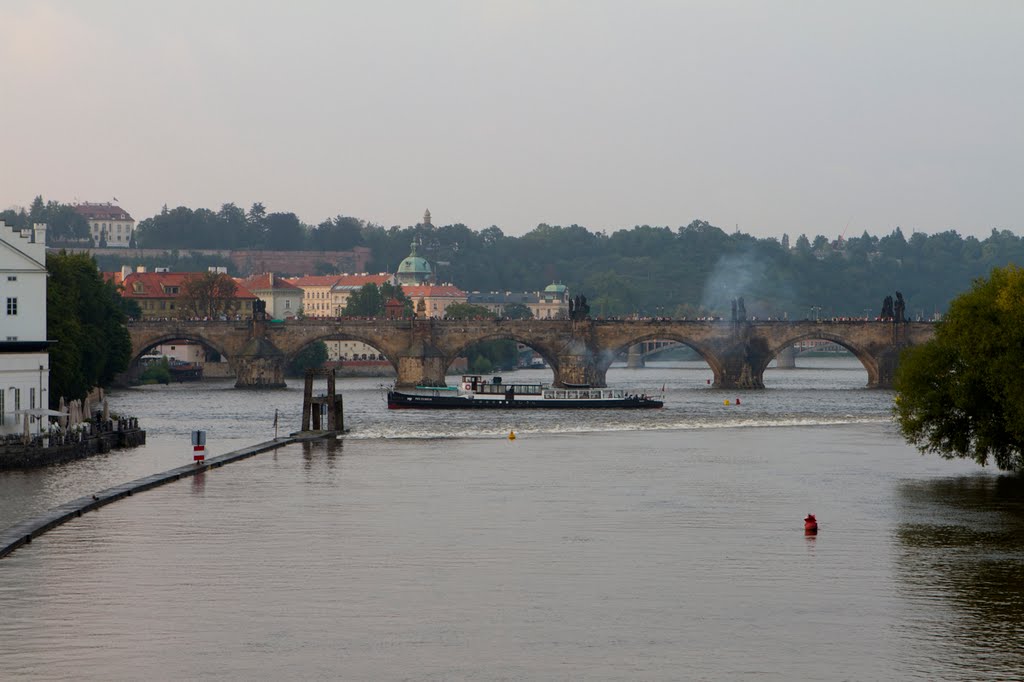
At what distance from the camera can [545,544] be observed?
47.3m

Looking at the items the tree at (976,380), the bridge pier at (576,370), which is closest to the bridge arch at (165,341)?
the bridge pier at (576,370)

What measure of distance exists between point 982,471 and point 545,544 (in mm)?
31165

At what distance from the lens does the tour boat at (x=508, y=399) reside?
135 meters

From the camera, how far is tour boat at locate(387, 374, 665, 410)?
135250 millimetres

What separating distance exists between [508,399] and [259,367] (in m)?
46.4

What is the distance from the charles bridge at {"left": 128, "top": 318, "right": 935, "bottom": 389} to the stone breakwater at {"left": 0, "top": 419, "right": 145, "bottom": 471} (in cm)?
9043

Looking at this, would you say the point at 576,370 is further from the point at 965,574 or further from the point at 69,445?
the point at 965,574

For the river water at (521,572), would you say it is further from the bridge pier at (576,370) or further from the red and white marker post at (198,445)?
the bridge pier at (576,370)

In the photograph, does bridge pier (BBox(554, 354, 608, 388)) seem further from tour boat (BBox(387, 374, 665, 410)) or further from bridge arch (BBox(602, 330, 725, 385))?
tour boat (BBox(387, 374, 665, 410))

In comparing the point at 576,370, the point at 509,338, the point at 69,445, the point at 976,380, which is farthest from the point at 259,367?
the point at 976,380

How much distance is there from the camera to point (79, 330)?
97375 mm

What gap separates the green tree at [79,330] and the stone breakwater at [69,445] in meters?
4.38

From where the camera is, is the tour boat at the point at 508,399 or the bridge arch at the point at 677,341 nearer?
the tour boat at the point at 508,399

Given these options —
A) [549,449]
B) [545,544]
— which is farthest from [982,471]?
[545,544]
